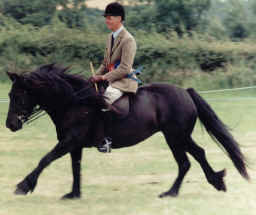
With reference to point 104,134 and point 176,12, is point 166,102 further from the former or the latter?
point 176,12

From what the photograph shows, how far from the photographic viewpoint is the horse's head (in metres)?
6.11

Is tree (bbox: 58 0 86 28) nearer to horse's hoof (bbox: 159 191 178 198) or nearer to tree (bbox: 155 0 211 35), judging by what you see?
tree (bbox: 155 0 211 35)

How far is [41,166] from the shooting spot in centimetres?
A: 605

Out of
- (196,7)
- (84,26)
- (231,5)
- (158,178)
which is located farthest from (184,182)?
(231,5)

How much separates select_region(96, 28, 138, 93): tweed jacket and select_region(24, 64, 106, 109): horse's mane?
0.91ft

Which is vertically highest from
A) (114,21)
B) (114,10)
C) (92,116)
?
(114,10)

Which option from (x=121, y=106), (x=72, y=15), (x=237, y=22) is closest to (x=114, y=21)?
(x=121, y=106)

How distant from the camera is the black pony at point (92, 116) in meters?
6.18

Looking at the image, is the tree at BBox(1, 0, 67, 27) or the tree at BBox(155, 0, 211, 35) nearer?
the tree at BBox(155, 0, 211, 35)

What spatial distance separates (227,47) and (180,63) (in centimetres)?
200

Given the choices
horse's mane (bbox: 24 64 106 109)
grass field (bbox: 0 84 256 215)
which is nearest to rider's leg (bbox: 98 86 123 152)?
horse's mane (bbox: 24 64 106 109)

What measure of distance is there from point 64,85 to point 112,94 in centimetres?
58

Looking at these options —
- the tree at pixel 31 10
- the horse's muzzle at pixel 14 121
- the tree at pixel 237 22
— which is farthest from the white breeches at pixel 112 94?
the tree at pixel 237 22

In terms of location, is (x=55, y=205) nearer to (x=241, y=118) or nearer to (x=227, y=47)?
(x=241, y=118)
